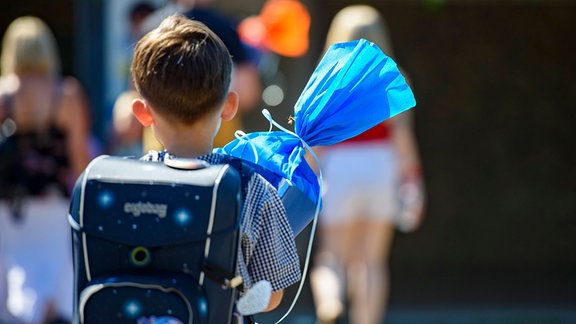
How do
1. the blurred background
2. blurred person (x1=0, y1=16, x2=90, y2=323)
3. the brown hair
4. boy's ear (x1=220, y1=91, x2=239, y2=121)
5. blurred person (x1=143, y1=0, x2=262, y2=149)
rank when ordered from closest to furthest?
the brown hair
boy's ear (x1=220, y1=91, x2=239, y2=121)
blurred person (x1=143, y1=0, x2=262, y2=149)
blurred person (x1=0, y1=16, x2=90, y2=323)
the blurred background

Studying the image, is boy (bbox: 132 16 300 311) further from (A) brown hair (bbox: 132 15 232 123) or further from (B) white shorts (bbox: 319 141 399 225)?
(B) white shorts (bbox: 319 141 399 225)

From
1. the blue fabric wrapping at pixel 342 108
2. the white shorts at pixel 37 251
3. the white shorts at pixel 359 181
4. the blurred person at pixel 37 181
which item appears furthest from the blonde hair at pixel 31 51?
the blue fabric wrapping at pixel 342 108

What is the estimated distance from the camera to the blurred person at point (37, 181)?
4918mm

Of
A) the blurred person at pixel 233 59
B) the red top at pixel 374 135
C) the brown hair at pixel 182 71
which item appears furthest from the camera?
the red top at pixel 374 135

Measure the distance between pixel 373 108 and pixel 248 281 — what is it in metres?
0.54

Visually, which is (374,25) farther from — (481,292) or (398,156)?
(481,292)

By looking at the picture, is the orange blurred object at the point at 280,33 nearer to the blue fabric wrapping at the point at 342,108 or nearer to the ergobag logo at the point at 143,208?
the blue fabric wrapping at the point at 342,108

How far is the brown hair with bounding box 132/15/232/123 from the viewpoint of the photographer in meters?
2.24

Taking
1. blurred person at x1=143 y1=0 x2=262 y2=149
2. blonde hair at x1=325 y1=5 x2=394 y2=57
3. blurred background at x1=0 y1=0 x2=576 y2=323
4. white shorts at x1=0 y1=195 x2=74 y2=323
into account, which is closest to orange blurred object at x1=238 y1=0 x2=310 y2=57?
blurred person at x1=143 y1=0 x2=262 y2=149

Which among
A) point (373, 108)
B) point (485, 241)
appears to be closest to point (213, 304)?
point (373, 108)

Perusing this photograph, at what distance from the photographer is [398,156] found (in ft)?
19.6

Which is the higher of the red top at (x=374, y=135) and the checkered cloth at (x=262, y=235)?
the red top at (x=374, y=135)

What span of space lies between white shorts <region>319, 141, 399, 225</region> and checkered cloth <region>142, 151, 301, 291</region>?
3.56 m

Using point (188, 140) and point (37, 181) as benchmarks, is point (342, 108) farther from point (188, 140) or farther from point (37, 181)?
point (37, 181)
